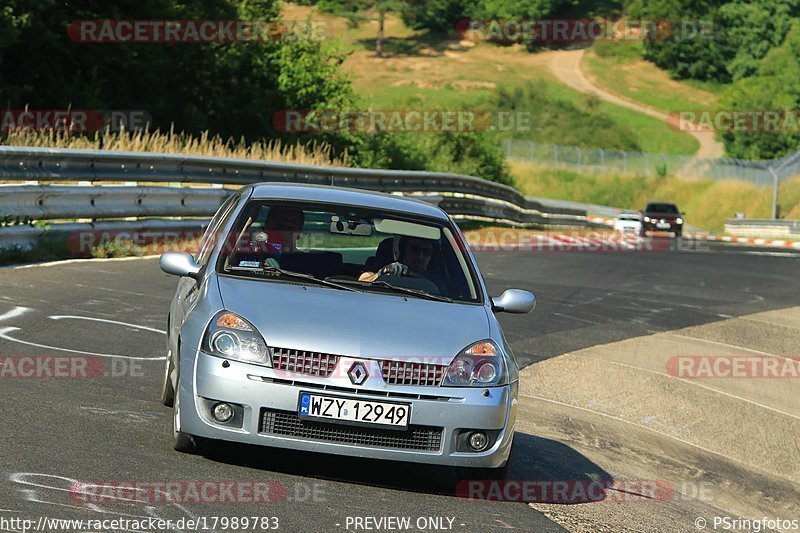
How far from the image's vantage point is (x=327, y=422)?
6.21m

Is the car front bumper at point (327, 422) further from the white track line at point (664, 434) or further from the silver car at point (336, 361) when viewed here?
the white track line at point (664, 434)

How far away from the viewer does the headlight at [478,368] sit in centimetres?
645

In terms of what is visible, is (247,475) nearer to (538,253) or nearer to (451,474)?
(451,474)

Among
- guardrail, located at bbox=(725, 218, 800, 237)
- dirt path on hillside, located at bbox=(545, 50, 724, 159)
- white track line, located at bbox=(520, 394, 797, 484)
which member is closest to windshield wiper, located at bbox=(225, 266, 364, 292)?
white track line, located at bbox=(520, 394, 797, 484)

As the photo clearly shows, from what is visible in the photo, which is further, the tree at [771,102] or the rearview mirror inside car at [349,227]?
the tree at [771,102]

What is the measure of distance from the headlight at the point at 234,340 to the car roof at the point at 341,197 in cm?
140

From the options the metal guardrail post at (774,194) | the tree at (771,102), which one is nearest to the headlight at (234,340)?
the metal guardrail post at (774,194)

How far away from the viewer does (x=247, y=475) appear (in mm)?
6316

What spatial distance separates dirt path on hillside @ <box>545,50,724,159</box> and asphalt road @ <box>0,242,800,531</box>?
92362 millimetres

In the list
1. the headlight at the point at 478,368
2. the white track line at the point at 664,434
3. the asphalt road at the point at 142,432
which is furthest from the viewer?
the white track line at the point at 664,434

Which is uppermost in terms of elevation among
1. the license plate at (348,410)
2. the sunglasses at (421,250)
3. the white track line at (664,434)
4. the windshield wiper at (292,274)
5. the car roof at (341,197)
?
the car roof at (341,197)

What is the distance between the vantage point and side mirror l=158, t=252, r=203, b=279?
7257mm

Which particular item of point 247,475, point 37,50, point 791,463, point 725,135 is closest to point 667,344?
point 791,463

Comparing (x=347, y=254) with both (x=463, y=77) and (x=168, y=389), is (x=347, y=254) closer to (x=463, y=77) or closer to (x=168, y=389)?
(x=168, y=389)
